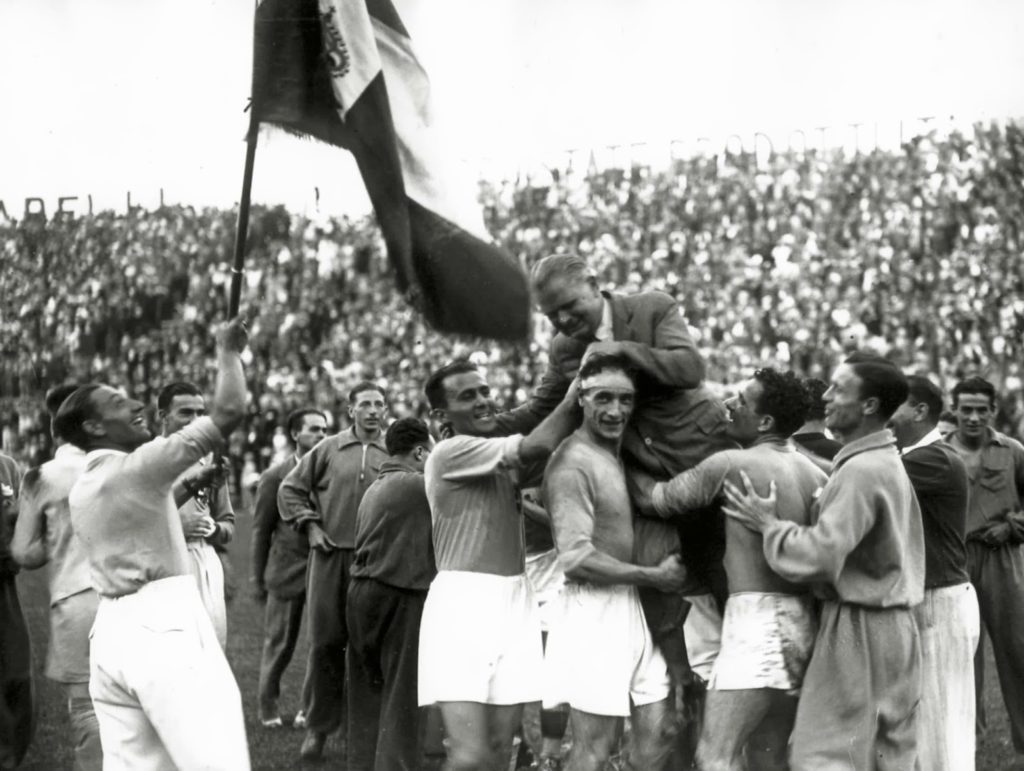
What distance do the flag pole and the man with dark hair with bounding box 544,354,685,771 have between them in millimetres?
1360

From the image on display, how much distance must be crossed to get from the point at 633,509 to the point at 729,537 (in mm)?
447

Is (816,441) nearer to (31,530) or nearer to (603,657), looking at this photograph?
(603,657)

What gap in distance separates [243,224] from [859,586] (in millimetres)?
2700

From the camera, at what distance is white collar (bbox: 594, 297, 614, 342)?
680cm

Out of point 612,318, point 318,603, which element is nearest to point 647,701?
point 612,318

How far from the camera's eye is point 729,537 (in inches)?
260

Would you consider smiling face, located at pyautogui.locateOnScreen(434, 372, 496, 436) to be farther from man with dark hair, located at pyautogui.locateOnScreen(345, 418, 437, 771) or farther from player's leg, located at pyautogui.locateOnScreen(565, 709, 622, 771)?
man with dark hair, located at pyautogui.locateOnScreen(345, 418, 437, 771)

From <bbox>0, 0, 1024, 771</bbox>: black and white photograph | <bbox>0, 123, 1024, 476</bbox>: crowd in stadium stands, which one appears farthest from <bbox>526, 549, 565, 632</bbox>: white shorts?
<bbox>0, 123, 1024, 476</bbox>: crowd in stadium stands

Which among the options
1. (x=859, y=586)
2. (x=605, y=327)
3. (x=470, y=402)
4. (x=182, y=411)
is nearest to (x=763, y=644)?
(x=859, y=586)

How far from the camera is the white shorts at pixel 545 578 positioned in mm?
9384

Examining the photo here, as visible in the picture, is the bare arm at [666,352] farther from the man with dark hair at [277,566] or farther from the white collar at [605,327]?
the man with dark hair at [277,566]

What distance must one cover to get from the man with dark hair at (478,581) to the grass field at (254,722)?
1.16 meters

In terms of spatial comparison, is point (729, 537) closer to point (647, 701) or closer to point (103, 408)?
point (647, 701)

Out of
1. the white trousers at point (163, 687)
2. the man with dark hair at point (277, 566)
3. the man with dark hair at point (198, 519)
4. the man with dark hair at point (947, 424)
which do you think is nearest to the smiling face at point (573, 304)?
the white trousers at point (163, 687)
